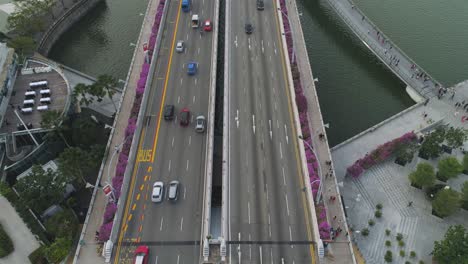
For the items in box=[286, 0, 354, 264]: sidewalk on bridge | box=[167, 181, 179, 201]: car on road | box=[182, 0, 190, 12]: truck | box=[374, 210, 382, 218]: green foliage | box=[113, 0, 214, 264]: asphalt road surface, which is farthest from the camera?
box=[182, 0, 190, 12]: truck

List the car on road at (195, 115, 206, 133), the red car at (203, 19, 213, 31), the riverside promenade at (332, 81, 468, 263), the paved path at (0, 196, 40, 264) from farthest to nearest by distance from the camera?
the red car at (203, 19, 213, 31)
the car on road at (195, 115, 206, 133)
the riverside promenade at (332, 81, 468, 263)
the paved path at (0, 196, 40, 264)

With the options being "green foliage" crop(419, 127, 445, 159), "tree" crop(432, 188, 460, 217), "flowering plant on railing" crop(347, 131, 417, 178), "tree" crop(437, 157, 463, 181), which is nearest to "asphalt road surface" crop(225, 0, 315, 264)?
"flowering plant on railing" crop(347, 131, 417, 178)

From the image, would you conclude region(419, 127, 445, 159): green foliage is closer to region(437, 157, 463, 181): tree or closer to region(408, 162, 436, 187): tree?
region(437, 157, 463, 181): tree

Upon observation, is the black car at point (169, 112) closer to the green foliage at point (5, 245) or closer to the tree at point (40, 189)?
the tree at point (40, 189)

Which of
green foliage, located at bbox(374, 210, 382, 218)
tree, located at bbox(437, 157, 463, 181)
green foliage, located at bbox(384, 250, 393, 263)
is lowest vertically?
green foliage, located at bbox(384, 250, 393, 263)

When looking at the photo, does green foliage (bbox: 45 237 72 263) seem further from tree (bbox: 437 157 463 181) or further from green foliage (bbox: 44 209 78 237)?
tree (bbox: 437 157 463 181)

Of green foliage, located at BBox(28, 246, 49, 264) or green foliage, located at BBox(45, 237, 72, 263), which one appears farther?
green foliage, located at BBox(28, 246, 49, 264)

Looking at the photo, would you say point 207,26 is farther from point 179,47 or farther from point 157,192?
point 157,192

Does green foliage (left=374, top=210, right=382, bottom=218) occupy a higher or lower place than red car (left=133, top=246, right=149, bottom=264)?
higher
